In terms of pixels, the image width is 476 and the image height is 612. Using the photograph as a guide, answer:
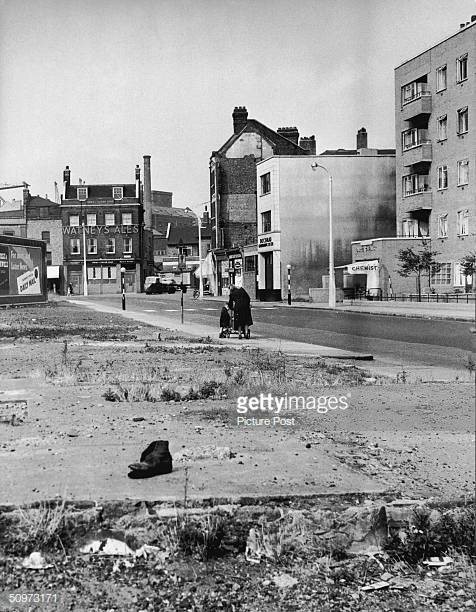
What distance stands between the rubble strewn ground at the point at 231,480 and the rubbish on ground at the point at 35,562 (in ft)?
0.08

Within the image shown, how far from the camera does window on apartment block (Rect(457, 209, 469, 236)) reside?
4286 millimetres

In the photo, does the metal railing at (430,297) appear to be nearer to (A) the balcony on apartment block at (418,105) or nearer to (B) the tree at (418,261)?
(B) the tree at (418,261)

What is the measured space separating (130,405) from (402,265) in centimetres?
261

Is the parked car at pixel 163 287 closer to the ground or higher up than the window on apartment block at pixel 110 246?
closer to the ground

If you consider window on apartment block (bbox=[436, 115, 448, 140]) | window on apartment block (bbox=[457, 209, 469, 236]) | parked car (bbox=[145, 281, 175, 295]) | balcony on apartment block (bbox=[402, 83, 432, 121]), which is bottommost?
parked car (bbox=[145, 281, 175, 295])

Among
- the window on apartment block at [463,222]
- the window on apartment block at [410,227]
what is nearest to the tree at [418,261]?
the window on apartment block at [410,227]

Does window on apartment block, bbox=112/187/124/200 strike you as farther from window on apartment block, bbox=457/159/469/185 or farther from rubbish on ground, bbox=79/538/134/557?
window on apartment block, bbox=457/159/469/185

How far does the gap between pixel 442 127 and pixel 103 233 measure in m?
2.27

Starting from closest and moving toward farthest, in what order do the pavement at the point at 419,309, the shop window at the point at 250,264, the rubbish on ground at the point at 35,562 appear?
the rubbish on ground at the point at 35,562
the pavement at the point at 419,309
the shop window at the point at 250,264

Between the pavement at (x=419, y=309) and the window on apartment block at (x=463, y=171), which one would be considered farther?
the window on apartment block at (x=463, y=171)

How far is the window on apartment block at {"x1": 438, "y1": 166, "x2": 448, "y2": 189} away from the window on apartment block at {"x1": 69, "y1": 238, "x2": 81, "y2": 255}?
89.9 inches

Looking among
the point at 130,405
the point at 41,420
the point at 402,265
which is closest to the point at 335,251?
the point at 402,265

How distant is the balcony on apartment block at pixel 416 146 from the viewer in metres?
4.21

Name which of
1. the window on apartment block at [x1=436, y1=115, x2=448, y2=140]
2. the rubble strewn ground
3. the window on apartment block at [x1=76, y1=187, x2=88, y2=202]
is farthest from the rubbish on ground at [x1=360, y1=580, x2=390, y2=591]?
the window on apartment block at [x1=436, y1=115, x2=448, y2=140]
